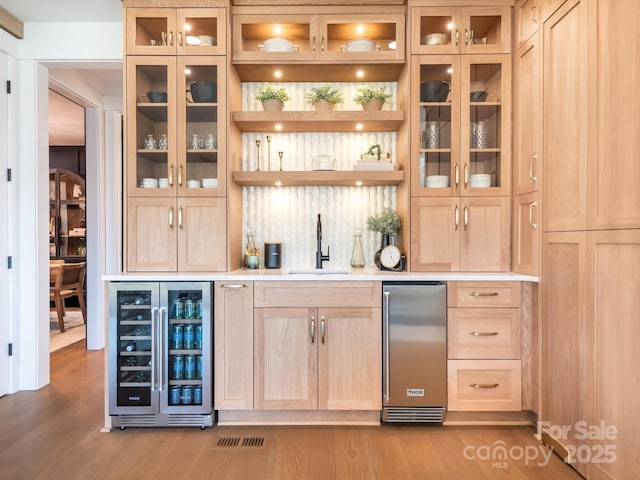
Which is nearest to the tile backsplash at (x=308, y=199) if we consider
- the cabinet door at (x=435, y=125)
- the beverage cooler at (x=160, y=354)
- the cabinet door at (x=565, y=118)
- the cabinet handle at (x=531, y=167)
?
the cabinet door at (x=435, y=125)

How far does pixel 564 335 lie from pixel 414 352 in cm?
81

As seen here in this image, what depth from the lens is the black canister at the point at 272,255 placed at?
305cm

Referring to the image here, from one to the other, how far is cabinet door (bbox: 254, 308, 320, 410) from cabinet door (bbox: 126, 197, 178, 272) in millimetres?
767

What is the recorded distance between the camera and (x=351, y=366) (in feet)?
8.17

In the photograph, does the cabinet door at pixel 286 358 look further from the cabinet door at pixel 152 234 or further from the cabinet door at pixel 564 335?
the cabinet door at pixel 564 335

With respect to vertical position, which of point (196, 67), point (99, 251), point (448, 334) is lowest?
point (448, 334)

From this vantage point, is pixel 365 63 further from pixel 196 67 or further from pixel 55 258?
pixel 55 258

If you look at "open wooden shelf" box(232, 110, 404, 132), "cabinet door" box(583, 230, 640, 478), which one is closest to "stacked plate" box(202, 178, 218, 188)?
"open wooden shelf" box(232, 110, 404, 132)

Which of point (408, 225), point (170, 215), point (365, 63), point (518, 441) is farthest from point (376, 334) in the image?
point (365, 63)

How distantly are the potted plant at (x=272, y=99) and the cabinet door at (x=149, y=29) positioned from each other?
65cm

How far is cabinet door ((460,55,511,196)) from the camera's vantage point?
107 inches

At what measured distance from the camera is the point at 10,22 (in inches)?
117

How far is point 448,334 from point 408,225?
75 centimetres

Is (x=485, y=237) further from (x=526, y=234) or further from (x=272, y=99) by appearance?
(x=272, y=99)
